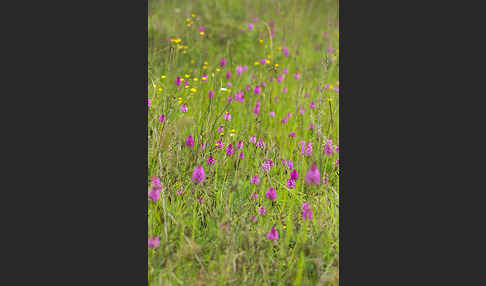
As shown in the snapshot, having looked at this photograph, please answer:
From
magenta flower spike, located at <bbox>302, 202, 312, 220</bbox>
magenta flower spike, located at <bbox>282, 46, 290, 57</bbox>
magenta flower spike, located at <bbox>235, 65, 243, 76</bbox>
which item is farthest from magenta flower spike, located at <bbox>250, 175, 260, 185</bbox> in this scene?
magenta flower spike, located at <bbox>282, 46, 290, 57</bbox>

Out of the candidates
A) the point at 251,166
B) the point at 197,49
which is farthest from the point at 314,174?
the point at 197,49

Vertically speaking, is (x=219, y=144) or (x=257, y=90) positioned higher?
(x=257, y=90)

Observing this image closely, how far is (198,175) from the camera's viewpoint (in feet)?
6.73

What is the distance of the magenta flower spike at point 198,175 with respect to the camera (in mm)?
2049

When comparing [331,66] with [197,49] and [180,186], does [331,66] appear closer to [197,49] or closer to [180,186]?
[197,49]

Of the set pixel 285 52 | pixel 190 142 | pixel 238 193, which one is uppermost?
pixel 285 52

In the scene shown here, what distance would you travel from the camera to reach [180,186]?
217cm

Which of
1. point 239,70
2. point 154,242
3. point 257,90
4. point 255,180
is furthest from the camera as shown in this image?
point 239,70

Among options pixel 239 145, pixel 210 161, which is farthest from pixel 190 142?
pixel 239 145

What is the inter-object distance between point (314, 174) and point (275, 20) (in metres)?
3.83

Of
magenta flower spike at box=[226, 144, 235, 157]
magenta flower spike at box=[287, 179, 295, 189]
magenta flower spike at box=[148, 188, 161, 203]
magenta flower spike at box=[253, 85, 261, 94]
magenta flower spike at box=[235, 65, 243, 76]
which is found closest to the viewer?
magenta flower spike at box=[148, 188, 161, 203]

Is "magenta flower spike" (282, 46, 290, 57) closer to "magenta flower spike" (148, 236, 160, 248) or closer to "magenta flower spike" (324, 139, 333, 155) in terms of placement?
"magenta flower spike" (324, 139, 333, 155)

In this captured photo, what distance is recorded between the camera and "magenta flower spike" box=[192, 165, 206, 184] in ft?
6.72

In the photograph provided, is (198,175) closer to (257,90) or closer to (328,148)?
(328,148)
